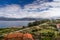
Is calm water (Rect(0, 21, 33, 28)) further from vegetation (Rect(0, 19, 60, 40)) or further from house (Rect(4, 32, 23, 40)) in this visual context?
house (Rect(4, 32, 23, 40))

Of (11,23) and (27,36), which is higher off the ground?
(11,23)

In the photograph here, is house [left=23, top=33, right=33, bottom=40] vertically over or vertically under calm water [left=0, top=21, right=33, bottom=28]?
under

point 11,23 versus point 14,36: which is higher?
point 11,23

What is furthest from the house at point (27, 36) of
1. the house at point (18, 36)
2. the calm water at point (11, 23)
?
the calm water at point (11, 23)

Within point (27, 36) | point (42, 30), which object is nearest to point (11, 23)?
point (27, 36)

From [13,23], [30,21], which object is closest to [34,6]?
[30,21]

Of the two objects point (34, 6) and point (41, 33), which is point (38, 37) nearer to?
point (41, 33)

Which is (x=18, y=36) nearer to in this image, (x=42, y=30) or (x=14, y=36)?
(x=14, y=36)

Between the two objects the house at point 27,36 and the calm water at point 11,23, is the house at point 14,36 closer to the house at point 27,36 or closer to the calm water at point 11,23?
the house at point 27,36

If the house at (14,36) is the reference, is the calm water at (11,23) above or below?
above

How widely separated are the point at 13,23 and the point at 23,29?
0.22 m

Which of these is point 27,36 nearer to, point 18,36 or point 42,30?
point 18,36

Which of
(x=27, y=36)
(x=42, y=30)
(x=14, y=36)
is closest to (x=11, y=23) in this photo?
(x=14, y=36)

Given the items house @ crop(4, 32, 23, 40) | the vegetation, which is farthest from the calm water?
house @ crop(4, 32, 23, 40)
